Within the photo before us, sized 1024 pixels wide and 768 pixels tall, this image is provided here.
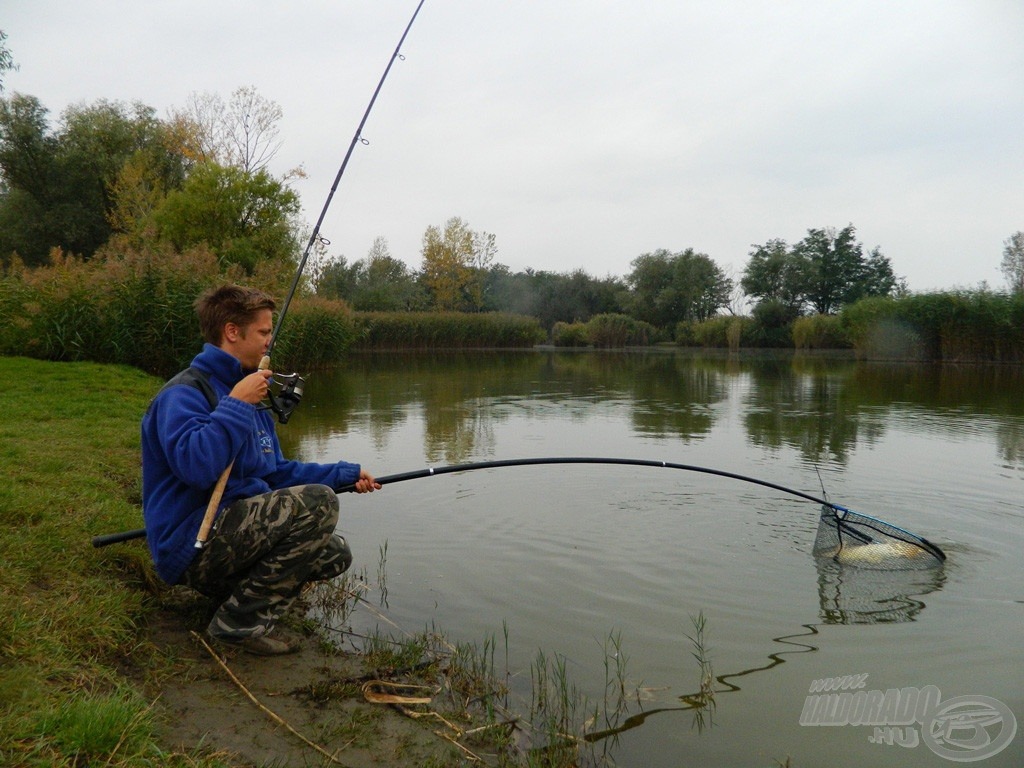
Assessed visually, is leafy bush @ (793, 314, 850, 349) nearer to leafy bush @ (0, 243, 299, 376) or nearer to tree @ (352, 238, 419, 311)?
tree @ (352, 238, 419, 311)

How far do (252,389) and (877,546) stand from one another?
4.48 meters

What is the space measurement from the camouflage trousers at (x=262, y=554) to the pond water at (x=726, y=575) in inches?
40.1

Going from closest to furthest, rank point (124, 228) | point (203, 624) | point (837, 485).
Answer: point (203, 624), point (837, 485), point (124, 228)

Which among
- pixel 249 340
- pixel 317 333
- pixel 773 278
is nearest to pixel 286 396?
pixel 249 340

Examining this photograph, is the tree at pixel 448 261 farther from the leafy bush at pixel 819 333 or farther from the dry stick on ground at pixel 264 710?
the dry stick on ground at pixel 264 710

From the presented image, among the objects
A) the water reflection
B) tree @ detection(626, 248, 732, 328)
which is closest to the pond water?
the water reflection

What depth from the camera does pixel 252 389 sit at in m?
3.23

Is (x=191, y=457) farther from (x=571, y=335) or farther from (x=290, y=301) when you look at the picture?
(x=571, y=335)

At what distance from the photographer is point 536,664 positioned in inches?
151

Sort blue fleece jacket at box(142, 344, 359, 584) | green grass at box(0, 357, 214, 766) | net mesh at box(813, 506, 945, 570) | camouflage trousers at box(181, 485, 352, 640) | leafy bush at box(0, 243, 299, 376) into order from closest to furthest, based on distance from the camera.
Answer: green grass at box(0, 357, 214, 766) → blue fleece jacket at box(142, 344, 359, 584) → camouflage trousers at box(181, 485, 352, 640) → net mesh at box(813, 506, 945, 570) → leafy bush at box(0, 243, 299, 376)

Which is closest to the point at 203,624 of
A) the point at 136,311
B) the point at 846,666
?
the point at 846,666

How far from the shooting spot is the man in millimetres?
3145

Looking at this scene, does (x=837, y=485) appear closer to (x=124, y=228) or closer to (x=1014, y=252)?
(x=124, y=228)

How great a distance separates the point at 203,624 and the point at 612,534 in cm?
347
